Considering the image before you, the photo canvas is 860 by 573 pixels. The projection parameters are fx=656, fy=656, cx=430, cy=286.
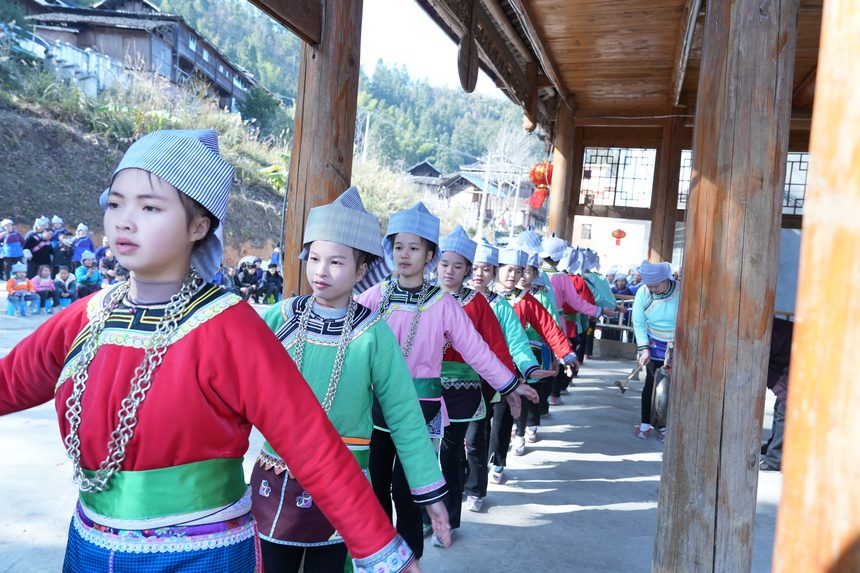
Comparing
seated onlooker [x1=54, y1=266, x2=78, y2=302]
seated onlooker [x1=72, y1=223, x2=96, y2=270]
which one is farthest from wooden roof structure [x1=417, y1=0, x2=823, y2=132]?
seated onlooker [x1=72, y1=223, x2=96, y2=270]

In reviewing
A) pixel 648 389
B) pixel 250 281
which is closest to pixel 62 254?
pixel 250 281

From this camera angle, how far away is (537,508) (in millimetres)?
4391

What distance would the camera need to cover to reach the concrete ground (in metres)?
3.45

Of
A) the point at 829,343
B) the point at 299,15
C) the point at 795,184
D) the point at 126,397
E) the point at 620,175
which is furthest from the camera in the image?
the point at 620,175

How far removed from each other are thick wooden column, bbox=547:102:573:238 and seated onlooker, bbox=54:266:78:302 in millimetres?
8613

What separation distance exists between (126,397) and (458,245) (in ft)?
8.96

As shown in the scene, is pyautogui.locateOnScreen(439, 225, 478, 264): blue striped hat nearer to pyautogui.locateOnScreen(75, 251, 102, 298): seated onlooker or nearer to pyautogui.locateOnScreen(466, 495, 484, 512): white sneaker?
pyautogui.locateOnScreen(466, 495, 484, 512): white sneaker

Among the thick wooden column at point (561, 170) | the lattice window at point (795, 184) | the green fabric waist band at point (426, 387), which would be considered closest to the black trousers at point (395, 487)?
the green fabric waist band at point (426, 387)

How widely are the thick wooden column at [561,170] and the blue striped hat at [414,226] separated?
665 centimetres

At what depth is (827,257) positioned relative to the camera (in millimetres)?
730

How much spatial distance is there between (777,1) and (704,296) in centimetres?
110

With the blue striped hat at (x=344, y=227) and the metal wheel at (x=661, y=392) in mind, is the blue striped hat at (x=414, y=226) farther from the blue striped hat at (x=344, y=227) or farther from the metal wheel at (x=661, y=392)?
the metal wheel at (x=661, y=392)

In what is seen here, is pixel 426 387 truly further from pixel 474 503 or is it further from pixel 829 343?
pixel 829 343

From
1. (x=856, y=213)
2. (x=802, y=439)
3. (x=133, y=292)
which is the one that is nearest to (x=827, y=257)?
(x=856, y=213)
